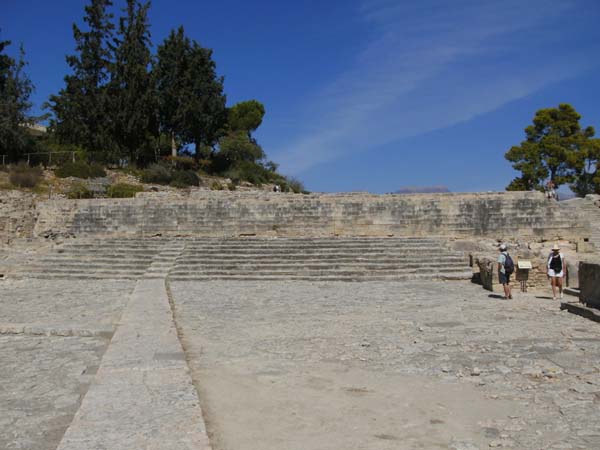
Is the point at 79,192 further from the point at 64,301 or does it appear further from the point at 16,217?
the point at 64,301

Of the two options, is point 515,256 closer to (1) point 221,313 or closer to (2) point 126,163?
(1) point 221,313

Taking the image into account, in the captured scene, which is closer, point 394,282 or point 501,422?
point 501,422

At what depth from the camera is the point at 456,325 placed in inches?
292

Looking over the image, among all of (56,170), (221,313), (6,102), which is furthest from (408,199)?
(6,102)

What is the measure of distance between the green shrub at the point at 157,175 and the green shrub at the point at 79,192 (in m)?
3.47

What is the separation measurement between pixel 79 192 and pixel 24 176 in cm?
277

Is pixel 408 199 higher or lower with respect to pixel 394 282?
higher

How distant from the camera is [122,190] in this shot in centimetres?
2522

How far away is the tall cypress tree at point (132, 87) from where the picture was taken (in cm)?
3012

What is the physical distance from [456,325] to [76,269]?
12.1 metres

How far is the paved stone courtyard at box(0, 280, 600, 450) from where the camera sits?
3580 millimetres

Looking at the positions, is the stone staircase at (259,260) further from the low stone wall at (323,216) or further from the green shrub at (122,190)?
the green shrub at (122,190)

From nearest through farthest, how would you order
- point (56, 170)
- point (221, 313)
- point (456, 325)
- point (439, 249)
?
point (456, 325) → point (221, 313) → point (439, 249) → point (56, 170)

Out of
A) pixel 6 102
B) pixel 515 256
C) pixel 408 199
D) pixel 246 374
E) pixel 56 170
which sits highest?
pixel 6 102
